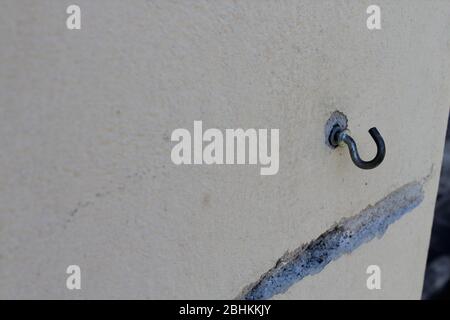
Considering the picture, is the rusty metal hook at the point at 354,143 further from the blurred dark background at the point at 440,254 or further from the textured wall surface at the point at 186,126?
the blurred dark background at the point at 440,254

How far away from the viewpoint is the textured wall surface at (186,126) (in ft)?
1.97

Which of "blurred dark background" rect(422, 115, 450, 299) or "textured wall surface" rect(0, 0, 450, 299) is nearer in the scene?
"textured wall surface" rect(0, 0, 450, 299)

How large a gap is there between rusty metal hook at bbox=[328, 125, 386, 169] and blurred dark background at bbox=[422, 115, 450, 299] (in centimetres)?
238

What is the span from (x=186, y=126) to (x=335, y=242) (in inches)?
18.3

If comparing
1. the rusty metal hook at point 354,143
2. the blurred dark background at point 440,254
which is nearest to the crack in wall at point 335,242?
the rusty metal hook at point 354,143

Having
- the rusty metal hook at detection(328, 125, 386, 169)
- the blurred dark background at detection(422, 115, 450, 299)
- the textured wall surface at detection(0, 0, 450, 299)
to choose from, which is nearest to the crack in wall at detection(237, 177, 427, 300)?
the textured wall surface at detection(0, 0, 450, 299)

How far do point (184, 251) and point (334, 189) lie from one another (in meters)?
0.34

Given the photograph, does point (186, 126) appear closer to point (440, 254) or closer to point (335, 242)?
point (335, 242)

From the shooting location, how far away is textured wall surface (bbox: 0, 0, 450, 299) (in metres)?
0.60

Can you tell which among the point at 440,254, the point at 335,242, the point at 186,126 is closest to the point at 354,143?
the point at 335,242

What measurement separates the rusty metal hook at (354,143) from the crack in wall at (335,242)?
0.18m

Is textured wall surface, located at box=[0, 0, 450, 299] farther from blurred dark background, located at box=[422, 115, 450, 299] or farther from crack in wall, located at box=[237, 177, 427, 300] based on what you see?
blurred dark background, located at box=[422, 115, 450, 299]

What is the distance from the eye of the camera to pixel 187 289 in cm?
82
